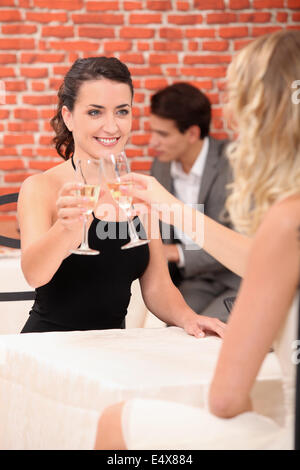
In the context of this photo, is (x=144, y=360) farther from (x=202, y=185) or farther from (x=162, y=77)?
(x=162, y=77)

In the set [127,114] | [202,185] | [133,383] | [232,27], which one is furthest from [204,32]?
[133,383]

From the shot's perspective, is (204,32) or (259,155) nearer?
(259,155)

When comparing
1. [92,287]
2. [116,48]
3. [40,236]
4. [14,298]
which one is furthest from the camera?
[116,48]

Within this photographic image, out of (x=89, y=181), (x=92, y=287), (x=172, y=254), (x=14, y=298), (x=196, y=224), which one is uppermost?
(x=89, y=181)

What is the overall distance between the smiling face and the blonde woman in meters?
0.85

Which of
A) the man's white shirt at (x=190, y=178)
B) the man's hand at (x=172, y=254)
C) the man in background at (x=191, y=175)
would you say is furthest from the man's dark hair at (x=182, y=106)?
the man's hand at (x=172, y=254)

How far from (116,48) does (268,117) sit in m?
3.39

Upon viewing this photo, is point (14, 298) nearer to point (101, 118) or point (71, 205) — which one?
point (101, 118)

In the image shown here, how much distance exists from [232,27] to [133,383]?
3.69 m

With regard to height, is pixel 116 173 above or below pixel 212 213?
above

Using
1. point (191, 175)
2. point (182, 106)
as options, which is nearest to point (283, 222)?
point (191, 175)

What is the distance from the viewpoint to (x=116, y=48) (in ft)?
14.6

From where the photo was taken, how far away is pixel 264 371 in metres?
1.40

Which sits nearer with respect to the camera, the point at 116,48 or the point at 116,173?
the point at 116,173
